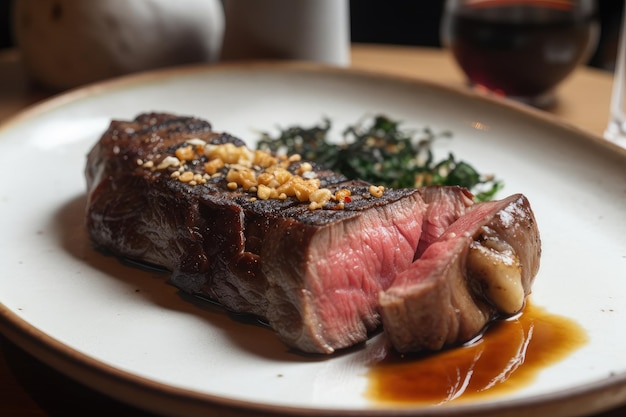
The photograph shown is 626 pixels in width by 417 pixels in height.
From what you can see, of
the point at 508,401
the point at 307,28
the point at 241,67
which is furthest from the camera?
the point at 307,28

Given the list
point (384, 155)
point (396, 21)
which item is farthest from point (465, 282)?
point (396, 21)

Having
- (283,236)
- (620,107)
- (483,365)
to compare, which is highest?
(283,236)

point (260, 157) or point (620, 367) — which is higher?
point (260, 157)

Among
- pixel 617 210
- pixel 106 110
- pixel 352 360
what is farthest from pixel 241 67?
pixel 352 360

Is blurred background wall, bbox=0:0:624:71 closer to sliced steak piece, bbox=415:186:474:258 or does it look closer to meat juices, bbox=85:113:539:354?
meat juices, bbox=85:113:539:354

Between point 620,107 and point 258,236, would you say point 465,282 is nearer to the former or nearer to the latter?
point 258,236

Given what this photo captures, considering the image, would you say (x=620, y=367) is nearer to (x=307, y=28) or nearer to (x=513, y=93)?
(x=513, y=93)
